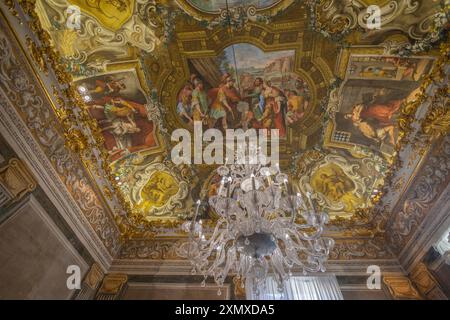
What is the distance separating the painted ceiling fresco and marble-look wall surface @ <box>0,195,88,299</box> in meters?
2.05

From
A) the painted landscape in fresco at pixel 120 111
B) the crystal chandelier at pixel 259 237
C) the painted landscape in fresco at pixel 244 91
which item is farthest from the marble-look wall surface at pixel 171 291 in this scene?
the painted landscape in fresco at pixel 244 91

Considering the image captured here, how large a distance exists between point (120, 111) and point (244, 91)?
11.2 feet

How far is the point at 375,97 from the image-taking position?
19.9ft

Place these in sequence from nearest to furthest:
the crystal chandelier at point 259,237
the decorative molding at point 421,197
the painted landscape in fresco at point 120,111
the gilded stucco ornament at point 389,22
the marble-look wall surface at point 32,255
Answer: the crystal chandelier at point 259,237 < the marble-look wall surface at point 32,255 < the gilded stucco ornament at point 389,22 < the decorative molding at point 421,197 < the painted landscape in fresco at point 120,111

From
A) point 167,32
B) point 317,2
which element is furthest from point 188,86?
point 317,2

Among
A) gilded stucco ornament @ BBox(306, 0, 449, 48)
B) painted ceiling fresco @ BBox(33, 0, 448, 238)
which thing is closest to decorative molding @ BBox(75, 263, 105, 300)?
painted ceiling fresco @ BBox(33, 0, 448, 238)

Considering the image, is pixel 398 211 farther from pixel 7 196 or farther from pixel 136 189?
pixel 7 196

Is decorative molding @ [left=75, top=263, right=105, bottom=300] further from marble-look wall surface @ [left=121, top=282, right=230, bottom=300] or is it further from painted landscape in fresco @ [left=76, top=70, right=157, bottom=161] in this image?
painted landscape in fresco @ [left=76, top=70, right=157, bottom=161]

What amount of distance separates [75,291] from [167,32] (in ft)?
21.5

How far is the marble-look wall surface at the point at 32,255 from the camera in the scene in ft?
14.1

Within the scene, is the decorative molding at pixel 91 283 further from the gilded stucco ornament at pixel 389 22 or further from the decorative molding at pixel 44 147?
the gilded stucco ornament at pixel 389 22

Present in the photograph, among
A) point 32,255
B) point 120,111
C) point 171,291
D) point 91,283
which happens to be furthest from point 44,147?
point 171,291

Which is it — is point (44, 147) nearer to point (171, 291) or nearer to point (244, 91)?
point (171, 291)

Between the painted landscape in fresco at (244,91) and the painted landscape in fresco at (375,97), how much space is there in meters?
1.13
